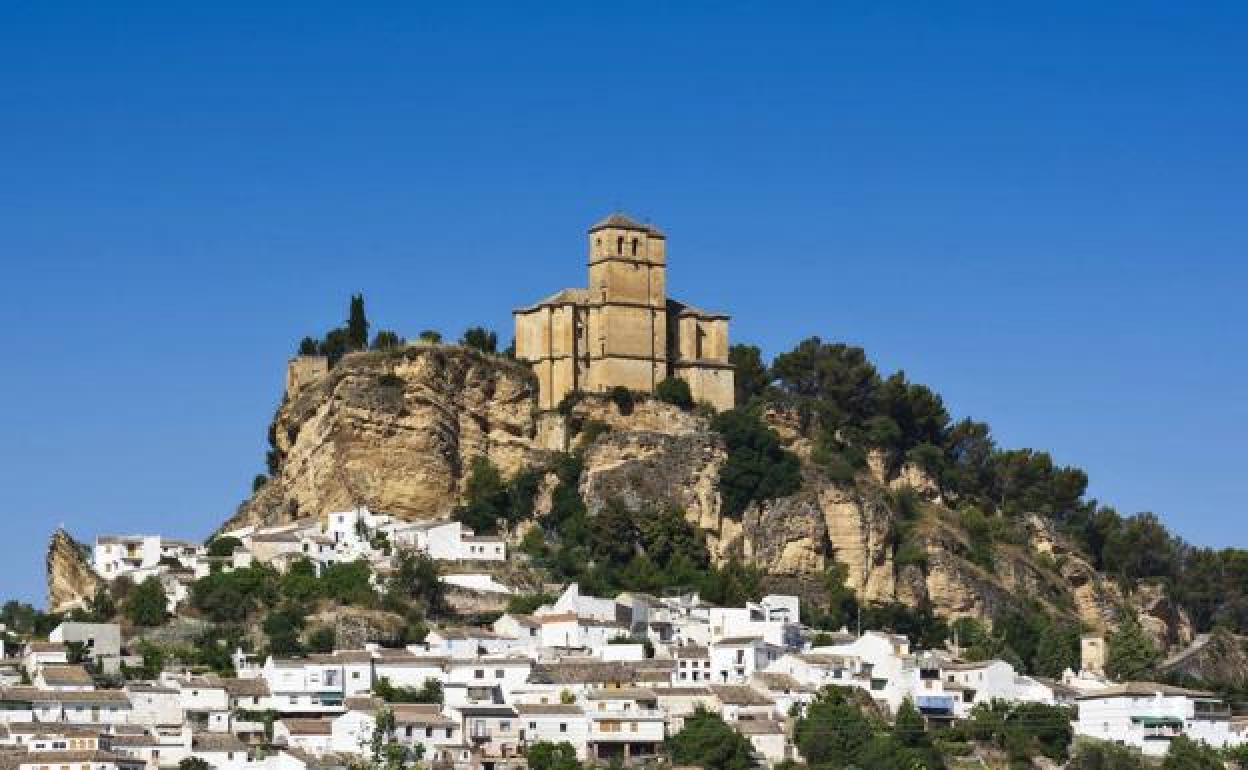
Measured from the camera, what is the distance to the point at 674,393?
3236 inches

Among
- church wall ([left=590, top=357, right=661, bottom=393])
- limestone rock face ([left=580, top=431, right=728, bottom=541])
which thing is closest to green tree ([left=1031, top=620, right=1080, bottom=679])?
limestone rock face ([left=580, top=431, right=728, bottom=541])

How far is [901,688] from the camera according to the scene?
70688 millimetres

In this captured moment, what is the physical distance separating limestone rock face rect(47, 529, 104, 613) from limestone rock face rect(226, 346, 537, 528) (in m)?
6.22

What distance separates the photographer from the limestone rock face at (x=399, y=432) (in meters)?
79.8

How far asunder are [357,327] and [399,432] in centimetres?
502

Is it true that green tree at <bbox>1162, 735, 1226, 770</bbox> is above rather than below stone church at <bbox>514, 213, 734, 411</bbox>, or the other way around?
below

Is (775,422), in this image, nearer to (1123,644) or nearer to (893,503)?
(893,503)

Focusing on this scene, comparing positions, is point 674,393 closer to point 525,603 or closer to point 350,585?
point 525,603

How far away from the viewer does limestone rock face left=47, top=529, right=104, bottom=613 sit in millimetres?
76688

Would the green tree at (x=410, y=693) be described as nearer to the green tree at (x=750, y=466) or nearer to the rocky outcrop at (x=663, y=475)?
the rocky outcrop at (x=663, y=475)

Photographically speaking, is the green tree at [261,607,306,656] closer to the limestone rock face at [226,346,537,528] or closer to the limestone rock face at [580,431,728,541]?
the limestone rock face at [226,346,537,528]

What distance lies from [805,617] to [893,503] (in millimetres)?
7577

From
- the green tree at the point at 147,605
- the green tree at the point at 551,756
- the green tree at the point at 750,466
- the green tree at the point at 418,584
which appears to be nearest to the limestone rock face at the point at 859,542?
the green tree at the point at 750,466

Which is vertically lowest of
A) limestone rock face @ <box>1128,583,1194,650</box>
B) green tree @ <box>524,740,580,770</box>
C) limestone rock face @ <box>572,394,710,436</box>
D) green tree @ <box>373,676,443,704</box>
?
green tree @ <box>524,740,580,770</box>
